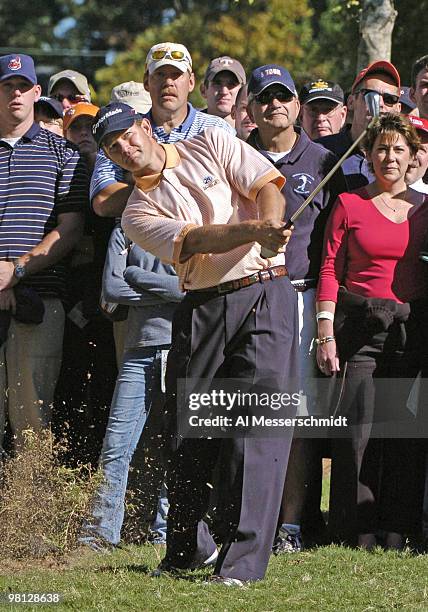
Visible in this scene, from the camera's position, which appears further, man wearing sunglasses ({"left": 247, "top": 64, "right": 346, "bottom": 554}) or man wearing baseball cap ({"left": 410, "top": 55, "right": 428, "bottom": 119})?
man wearing baseball cap ({"left": 410, "top": 55, "right": 428, "bottom": 119})

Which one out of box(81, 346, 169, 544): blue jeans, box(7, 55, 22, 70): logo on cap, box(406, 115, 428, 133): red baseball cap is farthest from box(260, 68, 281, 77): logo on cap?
box(81, 346, 169, 544): blue jeans

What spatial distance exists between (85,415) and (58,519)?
1.19m

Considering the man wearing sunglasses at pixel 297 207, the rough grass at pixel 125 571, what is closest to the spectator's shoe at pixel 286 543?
the man wearing sunglasses at pixel 297 207

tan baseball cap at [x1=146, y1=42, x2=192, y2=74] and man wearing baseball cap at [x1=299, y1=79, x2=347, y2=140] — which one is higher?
tan baseball cap at [x1=146, y1=42, x2=192, y2=74]

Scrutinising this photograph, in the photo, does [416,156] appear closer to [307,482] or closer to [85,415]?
[307,482]

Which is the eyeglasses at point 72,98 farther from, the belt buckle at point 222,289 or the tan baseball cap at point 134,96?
the belt buckle at point 222,289

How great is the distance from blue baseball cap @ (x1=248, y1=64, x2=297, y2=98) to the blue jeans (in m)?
1.72

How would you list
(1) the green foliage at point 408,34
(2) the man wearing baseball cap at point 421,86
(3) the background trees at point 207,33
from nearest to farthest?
1. (2) the man wearing baseball cap at point 421,86
2. (1) the green foliage at point 408,34
3. (3) the background trees at point 207,33

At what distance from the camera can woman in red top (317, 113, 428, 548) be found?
745cm

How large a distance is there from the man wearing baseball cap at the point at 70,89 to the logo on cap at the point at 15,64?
1680mm

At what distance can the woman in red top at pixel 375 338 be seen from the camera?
7.45m

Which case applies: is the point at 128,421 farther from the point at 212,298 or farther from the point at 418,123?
the point at 418,123

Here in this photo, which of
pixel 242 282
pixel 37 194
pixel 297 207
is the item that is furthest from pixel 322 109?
pixel 242 282

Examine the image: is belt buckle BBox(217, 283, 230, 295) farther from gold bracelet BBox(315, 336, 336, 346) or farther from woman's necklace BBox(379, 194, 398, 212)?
woman's necklace BBox(379, 194, 398, 212)
